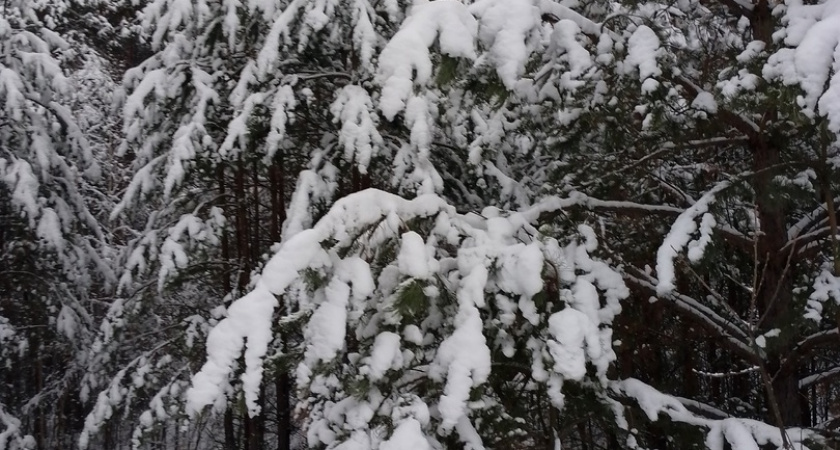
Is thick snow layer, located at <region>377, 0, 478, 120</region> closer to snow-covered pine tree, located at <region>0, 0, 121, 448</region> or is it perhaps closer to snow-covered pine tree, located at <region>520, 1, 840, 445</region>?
snow-covered pine tree, located at <region>520, 1, 840, 445</region>

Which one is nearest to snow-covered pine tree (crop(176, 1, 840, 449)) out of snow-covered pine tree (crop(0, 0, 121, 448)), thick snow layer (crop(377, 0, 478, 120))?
thick snow layer (crop(377, 0, 478, 120))

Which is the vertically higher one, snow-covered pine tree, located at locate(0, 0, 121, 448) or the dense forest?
snow-covered pine tree, located at locate(0, 0, 121, 448)

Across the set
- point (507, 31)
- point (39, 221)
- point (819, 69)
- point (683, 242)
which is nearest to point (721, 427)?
point (683, 242)

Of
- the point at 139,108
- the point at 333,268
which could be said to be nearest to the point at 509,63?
the point at 333,268

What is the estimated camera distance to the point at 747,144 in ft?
13.5

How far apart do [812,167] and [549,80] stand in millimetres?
1615

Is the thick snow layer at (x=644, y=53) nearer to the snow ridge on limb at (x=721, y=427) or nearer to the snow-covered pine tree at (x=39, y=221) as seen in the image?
the snow ridge on limb at (x=721, y=427)

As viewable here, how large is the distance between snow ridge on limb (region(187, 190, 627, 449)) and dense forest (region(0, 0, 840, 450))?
0.5 inches

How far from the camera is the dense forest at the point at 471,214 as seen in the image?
2.64 m

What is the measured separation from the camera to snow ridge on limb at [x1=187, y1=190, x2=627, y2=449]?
2.46 metres

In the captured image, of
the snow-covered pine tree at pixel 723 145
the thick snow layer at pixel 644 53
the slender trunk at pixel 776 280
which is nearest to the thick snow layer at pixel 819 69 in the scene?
the snow-covered pine tree at pixel 723 145

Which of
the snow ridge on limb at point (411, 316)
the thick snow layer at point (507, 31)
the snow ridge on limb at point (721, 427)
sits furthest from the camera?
the snow ridge on limb at point (721, 427)

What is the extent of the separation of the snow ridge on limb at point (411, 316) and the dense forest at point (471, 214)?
0.04 ft

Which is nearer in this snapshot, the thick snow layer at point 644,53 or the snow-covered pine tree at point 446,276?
the snow-covered pine tree at point 446,276
